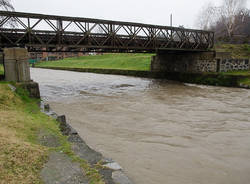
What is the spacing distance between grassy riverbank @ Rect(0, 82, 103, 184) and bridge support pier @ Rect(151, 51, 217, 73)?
2172cm

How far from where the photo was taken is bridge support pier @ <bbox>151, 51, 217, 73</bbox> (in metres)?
25.5

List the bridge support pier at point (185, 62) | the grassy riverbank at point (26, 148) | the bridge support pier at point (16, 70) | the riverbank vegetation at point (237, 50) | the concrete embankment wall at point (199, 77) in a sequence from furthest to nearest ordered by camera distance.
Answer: the riverbank vegetation at point (237, 50) → the bridge support pier at point (185, 62) → the concrete embankment wall at point (199, 77) → the bridge support pier at point (16, 70) → the grassy riverbank at point (26, 148)

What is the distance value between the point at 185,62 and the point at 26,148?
1027 inches

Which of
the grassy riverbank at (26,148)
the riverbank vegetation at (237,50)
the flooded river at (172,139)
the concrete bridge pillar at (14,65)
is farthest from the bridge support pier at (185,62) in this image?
the grassy riverbank at (26,148)

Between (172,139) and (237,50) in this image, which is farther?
(237,50)

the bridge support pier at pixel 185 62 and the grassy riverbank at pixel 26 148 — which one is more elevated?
the bridge support pier at pixel 185 62

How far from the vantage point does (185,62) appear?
93.6ft

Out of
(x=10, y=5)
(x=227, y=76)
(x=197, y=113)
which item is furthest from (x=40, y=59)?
(x=197, y=113)

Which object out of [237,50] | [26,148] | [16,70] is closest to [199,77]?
[237,50]

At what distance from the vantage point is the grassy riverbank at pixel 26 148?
3.83 m

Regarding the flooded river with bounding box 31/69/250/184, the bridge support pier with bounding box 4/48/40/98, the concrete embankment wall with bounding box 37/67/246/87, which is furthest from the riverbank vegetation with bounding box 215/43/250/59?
the bridge support pier with bounding box 4/48/40/98

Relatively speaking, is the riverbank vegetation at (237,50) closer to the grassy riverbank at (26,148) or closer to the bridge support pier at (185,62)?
the bridge support pier at (185,62)

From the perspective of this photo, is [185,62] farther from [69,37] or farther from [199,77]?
[69,37]

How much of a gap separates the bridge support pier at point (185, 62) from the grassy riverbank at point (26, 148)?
2172 centimetres
